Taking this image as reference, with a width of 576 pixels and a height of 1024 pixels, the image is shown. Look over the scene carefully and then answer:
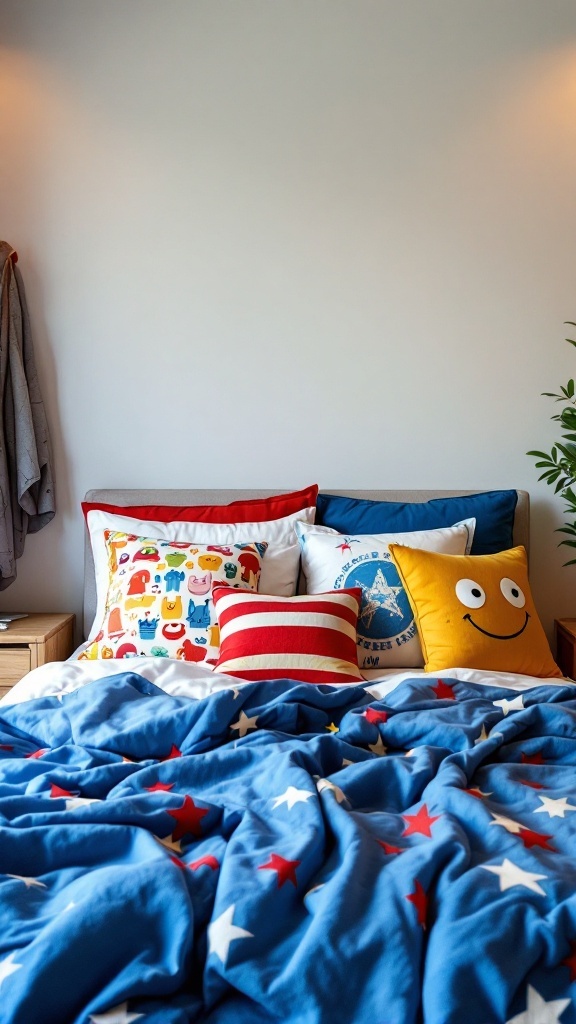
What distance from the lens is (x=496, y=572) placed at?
268cm

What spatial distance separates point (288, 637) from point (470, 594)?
57 centimetres

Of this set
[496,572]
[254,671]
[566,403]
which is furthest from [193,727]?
[566,403]

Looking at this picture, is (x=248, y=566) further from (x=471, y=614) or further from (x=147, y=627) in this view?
(x=471, y=614)

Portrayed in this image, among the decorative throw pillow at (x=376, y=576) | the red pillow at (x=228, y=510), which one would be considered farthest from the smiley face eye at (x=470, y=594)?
the red pillow at (x=228, y=510)

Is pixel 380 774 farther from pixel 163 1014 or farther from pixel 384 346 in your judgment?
pixel 384 346

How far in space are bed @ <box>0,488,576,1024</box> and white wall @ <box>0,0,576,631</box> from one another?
1.04 ft

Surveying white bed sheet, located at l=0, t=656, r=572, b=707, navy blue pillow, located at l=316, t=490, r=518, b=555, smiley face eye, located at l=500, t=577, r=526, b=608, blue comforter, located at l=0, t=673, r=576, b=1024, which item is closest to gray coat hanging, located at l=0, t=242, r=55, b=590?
white bed sheet, located at l=0, t=656, r=572, b=707

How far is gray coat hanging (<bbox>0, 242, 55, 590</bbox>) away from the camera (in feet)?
10.4

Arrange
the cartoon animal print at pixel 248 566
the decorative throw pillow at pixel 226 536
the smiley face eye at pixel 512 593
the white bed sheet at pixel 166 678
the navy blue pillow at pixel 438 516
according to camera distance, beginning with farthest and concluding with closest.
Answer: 1. the navy blue pillow at pixel 438 516
2. the decorative throw pillow at pixel 226 536
3. the cartoon animal print at pixel 248 566
4. the smiley face eye at pixel 512 593
5. the white bed sheet at pixel 166 678

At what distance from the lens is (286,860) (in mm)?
1248

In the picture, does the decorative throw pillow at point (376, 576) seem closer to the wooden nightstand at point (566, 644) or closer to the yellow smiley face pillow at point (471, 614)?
the yellow smiley face pillow at point (471, 614)

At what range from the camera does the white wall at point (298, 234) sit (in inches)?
126

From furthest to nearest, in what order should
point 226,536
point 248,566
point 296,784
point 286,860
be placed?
point 226,536 → point 248,566 → point 296,784 → point 286,860

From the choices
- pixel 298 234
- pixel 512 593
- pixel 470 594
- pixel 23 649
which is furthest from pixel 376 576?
pixel 298 234
